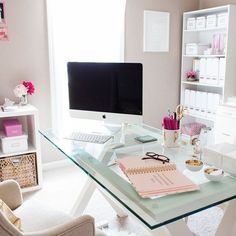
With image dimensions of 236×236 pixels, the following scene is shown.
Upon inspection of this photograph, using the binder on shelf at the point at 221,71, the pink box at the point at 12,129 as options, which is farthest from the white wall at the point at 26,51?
the binder on shelf at the point at 221,71

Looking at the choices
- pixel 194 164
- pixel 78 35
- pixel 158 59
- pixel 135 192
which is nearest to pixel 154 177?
pixel 135 192

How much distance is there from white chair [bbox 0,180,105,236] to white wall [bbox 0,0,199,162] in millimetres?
1632

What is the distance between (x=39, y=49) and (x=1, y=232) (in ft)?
7.88

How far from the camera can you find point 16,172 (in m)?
2.84

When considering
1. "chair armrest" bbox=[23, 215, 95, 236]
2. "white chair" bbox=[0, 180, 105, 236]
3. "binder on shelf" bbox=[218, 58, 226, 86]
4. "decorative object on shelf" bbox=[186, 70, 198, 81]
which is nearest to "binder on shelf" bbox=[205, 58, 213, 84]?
"binder on shelf" bbox=[218, 58, 226, 86]

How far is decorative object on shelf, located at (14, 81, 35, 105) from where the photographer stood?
117 inches

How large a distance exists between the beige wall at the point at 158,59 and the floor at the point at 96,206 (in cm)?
142

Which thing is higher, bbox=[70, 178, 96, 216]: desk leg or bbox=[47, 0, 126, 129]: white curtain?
bbox=[47, 0, 126, 129]: white curtain

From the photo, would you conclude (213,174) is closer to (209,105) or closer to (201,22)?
(209,105)

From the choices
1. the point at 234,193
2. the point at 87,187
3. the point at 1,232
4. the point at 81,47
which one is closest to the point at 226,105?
the point at 81,47

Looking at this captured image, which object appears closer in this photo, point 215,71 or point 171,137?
point 171,137

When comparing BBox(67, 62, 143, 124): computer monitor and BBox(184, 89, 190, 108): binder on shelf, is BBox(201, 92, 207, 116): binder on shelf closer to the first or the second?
BBox(184, 89, 190, 108): binder on shelf

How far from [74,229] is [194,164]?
26.6 inches

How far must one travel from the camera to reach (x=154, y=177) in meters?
1.40
